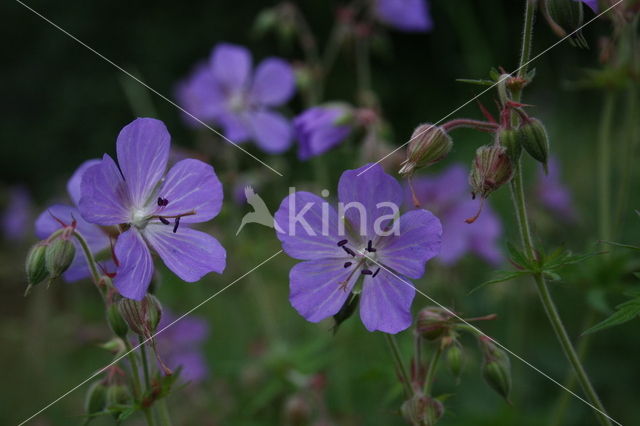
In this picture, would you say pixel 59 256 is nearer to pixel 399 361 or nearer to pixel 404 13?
pixel 399 361

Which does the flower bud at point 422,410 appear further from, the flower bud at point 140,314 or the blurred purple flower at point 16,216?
the blurred purple flower at point 16,216

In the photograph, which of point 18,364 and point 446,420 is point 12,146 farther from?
point 446,420

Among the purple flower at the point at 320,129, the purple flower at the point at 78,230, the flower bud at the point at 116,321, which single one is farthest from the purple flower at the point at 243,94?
the flower bud at the point at 116,321

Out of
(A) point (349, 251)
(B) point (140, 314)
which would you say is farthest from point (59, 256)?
(A) point (349, 251)

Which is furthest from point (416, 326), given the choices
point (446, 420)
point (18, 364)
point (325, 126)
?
point (18, 364)

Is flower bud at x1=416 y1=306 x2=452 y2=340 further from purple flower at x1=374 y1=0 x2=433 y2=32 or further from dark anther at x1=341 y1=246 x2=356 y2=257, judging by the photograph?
purple flower at x1=374 y1=0 x2=433 y2=32

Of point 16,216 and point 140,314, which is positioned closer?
point 140,314
